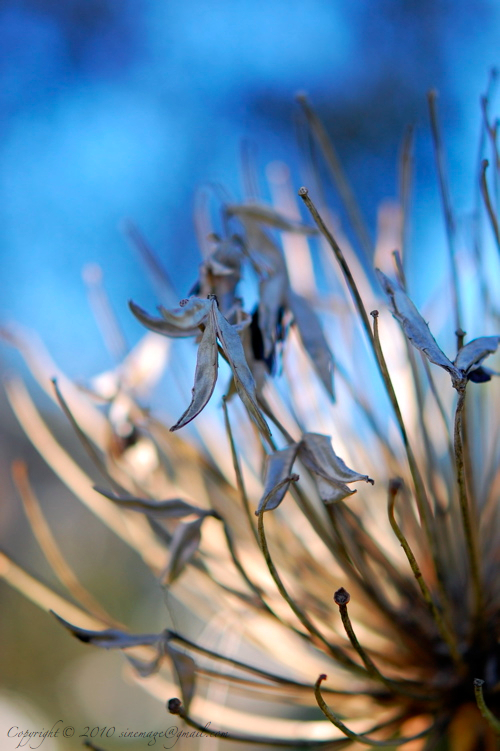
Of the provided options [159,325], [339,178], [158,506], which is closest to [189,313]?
[159,325]

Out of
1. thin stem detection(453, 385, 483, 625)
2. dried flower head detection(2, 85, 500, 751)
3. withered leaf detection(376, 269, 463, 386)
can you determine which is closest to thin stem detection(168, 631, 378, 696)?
dried flower head detection(2, 85, 500, 751)

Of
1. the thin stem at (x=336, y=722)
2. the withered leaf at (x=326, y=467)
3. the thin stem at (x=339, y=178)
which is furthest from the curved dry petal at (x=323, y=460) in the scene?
the thin stem at (x=339, y=178)

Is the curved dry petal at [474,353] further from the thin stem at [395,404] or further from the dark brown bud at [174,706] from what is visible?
the dark brown bud at [174,706]

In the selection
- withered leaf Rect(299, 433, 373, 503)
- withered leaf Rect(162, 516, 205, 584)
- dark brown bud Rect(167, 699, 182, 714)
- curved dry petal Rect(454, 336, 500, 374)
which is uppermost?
curved dry petal Rect(454, 336, 500, 374)

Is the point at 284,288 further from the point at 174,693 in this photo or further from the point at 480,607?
the point at 174,693

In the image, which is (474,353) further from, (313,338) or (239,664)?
(239,664)

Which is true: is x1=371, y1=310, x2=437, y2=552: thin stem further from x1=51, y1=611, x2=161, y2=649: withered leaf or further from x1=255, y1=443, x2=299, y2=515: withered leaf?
x1=51, y1=611, x2=161, y2=649: withered leaf

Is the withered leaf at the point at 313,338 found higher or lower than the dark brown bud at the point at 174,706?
higher
